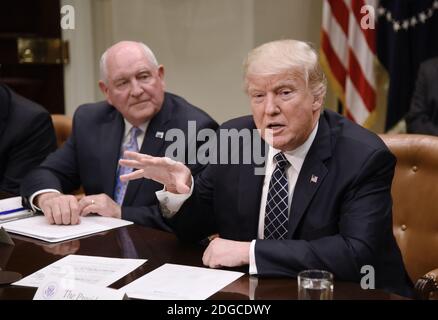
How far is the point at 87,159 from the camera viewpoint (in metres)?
3.04

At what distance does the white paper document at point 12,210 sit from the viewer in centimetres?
246

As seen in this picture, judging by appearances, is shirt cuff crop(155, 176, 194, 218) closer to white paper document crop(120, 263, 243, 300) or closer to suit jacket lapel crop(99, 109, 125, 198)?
white paper document crop(120, 263, 243, 300)

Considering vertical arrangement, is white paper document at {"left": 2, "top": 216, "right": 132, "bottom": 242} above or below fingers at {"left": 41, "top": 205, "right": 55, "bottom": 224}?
below

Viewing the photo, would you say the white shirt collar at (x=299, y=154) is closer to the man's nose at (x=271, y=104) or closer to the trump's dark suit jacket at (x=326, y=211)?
the trump's dark suit jacket at (x=326, y=211)

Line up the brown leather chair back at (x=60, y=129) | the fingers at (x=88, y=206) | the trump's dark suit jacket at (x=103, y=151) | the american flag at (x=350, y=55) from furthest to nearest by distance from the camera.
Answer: the american flag at (x=350, y=55) < the brown leather chair back at (x=60, y=129) < the trump's dark suit jacket at (x=103, y=151) < the fingers at (x=88, y=206)

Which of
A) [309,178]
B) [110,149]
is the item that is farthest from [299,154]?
[110,149]

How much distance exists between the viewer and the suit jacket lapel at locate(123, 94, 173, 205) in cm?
283

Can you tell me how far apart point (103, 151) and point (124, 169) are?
148 mm

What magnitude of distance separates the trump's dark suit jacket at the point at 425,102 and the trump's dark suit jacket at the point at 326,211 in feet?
6.75

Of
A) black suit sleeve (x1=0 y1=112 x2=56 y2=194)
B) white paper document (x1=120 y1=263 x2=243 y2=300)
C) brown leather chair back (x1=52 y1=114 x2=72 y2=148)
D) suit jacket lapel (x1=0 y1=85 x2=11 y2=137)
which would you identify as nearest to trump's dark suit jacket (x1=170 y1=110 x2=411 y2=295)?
white paper document (x1=120 y1=263 x2=243 y2=300)

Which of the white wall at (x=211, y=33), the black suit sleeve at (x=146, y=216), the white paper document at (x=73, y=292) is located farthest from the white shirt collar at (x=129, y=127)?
the white paper document at (x=73, y=292)

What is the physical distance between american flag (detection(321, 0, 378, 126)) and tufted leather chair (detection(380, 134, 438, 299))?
163 cm

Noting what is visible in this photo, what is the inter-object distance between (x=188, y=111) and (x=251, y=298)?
5.15 feet
